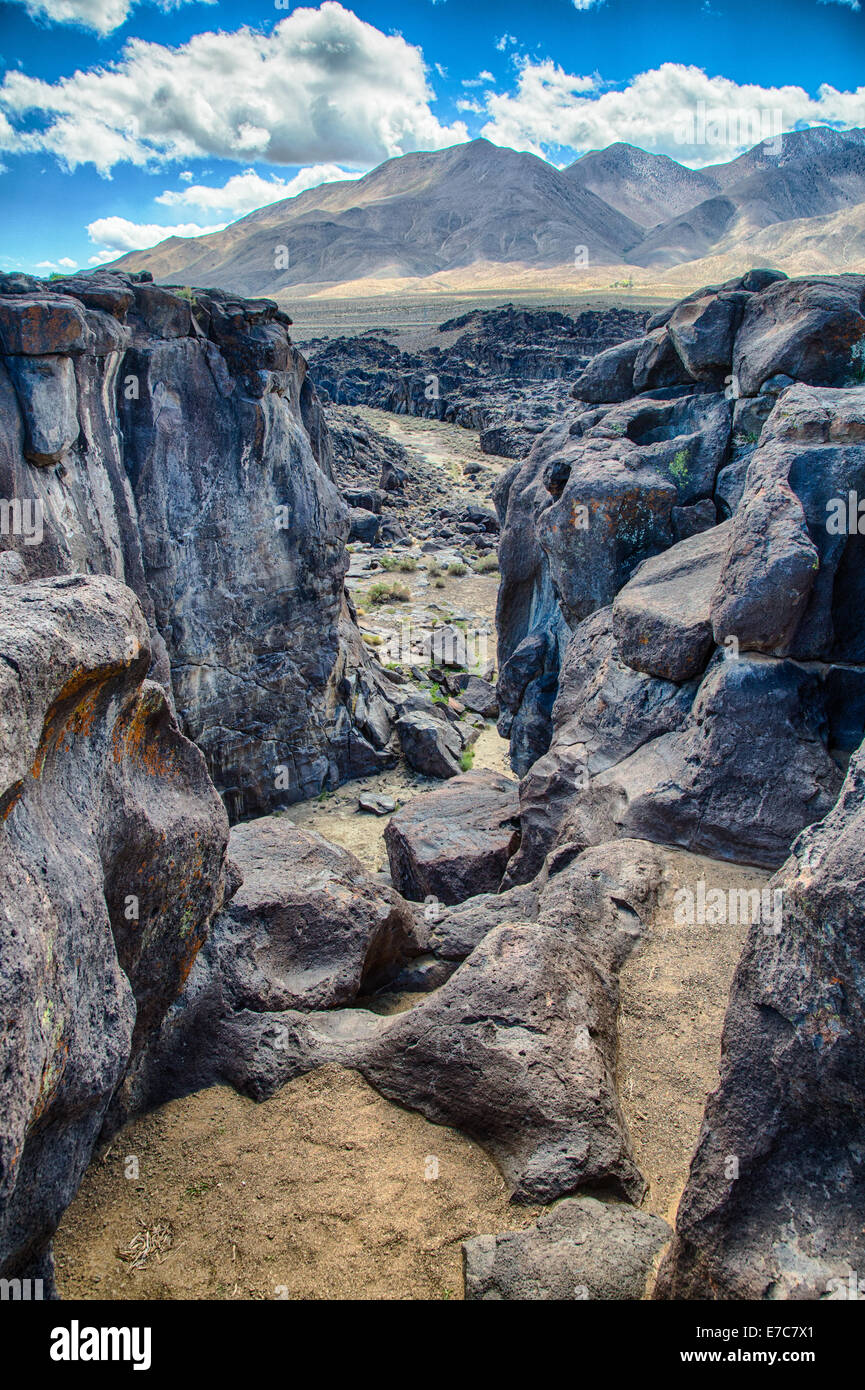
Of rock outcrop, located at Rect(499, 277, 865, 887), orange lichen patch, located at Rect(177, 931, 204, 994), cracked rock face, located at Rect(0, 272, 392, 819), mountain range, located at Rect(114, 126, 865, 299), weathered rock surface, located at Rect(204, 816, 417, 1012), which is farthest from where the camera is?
mountain range, located at Rect(114, 126, 865, 299)

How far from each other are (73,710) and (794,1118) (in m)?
3.41

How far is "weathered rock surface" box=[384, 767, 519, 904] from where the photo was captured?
31.9 ft

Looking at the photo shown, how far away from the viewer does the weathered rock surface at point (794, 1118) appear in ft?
9.81

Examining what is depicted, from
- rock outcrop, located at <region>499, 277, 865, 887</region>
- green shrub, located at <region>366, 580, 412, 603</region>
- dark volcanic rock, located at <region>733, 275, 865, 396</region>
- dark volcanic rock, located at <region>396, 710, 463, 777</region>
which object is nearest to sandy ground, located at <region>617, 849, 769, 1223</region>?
A: rock outcrop, located at <region>499, 277, 865, 887</region>

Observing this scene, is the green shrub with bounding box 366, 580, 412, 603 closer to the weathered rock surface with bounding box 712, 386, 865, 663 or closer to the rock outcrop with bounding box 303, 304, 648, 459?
the weathered rock surface with bounding box 712, 386, 865, 663

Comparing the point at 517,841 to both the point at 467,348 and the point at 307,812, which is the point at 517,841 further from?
the point at 467,348

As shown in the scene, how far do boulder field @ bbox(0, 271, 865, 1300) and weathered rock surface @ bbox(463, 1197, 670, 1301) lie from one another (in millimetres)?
14

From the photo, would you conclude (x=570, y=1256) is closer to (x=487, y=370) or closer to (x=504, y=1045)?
(x=504, y=1045)

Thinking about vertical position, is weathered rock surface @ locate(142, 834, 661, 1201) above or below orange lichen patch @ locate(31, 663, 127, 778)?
below

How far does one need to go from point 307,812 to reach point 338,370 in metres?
61.3

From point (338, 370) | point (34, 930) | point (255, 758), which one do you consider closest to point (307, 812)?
point (255, 758)

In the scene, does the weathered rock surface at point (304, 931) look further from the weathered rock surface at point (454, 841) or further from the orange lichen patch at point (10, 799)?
the orange lichen patch at point (10, 799)

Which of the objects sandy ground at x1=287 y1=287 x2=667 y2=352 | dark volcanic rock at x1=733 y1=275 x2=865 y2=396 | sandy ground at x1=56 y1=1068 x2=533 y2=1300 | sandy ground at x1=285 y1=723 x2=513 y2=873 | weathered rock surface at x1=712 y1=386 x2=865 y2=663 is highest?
sandy ground at x1=287 y1=287 x2=667 y2=352

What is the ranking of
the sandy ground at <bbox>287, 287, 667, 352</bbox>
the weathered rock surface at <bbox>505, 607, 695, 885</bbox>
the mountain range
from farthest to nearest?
1. the mountain range
2. the sandy ground at <bbox>287, 287, 667, 352</bbox>
3. the weathered rock surface at <bbox>505, 607, 695, 885</bbox>
